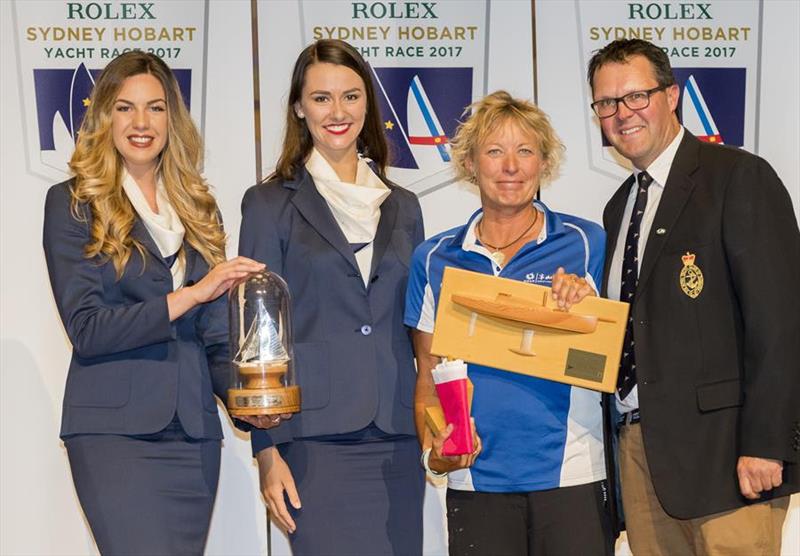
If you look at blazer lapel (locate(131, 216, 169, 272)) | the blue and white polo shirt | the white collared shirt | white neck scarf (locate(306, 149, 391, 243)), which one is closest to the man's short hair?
the white collared shirt

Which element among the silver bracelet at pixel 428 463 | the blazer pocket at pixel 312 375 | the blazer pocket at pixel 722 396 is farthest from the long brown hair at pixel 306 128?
the blazer pocket at pixel 722 396

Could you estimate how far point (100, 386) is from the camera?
3377mm

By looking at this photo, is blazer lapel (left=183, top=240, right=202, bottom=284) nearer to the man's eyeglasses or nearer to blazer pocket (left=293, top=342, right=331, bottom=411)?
blazer pocket (left=293, top=342, right=331, bottom=411)

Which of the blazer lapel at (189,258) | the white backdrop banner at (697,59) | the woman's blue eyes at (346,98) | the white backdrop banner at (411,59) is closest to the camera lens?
the blazer lapel at (189,258)

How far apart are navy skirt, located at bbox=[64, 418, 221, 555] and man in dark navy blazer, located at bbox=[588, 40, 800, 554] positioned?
1392mm

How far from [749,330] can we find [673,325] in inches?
8.5

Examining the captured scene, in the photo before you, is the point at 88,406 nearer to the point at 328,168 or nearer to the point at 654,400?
the point at 328,168

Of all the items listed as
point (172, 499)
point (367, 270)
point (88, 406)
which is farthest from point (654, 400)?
point (88, 406)

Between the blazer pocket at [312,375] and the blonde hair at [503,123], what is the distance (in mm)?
760

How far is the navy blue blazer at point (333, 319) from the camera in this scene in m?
3.50

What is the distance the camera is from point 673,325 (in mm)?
3221

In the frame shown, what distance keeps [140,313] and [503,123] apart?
1.25 m

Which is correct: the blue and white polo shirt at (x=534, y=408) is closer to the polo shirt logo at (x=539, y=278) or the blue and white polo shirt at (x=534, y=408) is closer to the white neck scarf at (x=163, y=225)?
the polo shirt logo at (x=539, y=278)

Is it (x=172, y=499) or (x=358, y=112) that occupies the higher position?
(x=358, y=112)
